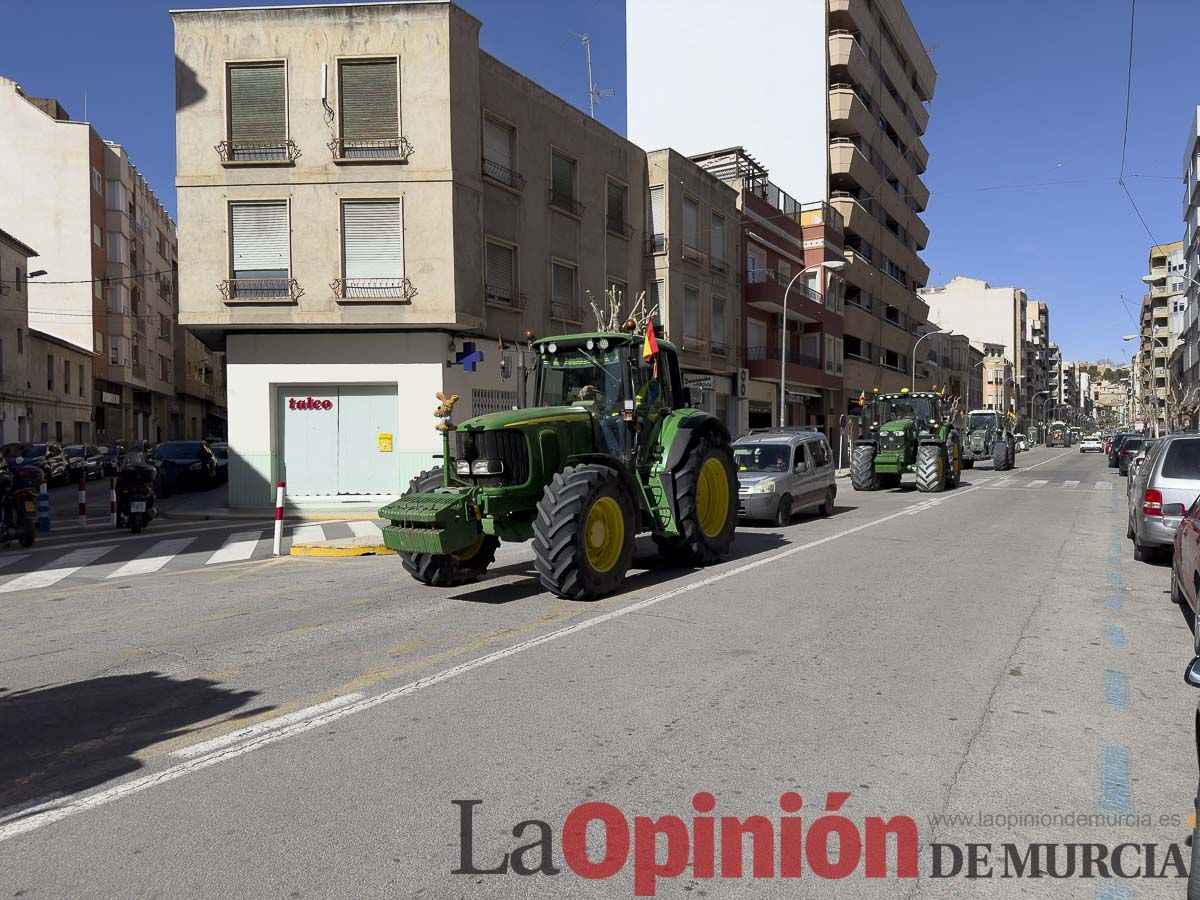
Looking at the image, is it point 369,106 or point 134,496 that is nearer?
point 134,496

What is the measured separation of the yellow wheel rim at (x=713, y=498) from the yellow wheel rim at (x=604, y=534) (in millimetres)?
2069

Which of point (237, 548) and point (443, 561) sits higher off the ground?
point (443, 561)

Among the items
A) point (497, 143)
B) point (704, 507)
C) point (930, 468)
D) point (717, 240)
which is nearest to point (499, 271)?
point (497, 143)

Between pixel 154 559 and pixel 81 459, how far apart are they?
19691 millimetres

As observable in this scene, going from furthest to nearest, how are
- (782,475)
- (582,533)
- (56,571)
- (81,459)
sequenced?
(81,459), (782,475), (56,571), (582,533)

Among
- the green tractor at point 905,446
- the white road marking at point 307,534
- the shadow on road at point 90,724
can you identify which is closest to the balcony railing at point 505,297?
the white road marking at point 307,534

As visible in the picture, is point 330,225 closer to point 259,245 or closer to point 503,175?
point 259,245

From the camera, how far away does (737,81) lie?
44094 mm

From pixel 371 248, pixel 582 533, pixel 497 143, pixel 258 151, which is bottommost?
pixel 582 533

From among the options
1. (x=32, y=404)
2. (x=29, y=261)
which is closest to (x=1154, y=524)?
(x=32, y=404)

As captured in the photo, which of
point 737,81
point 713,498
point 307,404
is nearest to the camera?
point 713,498

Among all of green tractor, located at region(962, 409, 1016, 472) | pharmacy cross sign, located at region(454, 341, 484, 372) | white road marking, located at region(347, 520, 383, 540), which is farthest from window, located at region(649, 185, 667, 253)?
green tractor, located at region(962, 409, 1016, 472)

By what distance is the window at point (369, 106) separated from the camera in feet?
65.2

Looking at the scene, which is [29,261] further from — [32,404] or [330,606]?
[330,606]
